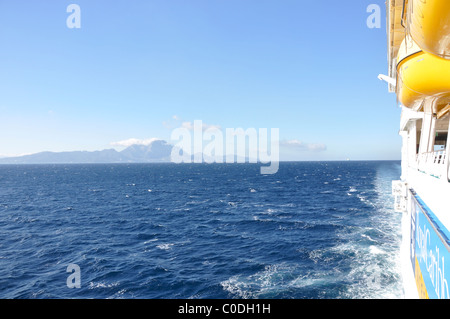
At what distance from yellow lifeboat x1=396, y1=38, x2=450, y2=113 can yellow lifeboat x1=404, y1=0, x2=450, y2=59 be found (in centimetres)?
183

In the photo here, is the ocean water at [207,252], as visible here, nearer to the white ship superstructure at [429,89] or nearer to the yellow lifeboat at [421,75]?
the white ship superstructure at [429,89]

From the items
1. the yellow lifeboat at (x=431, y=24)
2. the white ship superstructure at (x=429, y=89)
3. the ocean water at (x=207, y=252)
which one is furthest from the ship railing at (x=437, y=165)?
the ocean water at (x=207, y=252)

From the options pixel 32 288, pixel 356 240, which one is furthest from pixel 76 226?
pixel 356 240

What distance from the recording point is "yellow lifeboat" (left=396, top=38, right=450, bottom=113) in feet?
24.1

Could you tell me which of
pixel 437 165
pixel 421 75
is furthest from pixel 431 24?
pixel 437 165

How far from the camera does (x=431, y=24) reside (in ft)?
16.1

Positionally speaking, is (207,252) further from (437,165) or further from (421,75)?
(421,75)

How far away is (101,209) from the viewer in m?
53.1

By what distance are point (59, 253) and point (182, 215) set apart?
20.5 metres

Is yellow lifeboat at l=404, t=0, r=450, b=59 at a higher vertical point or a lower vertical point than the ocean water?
higher
